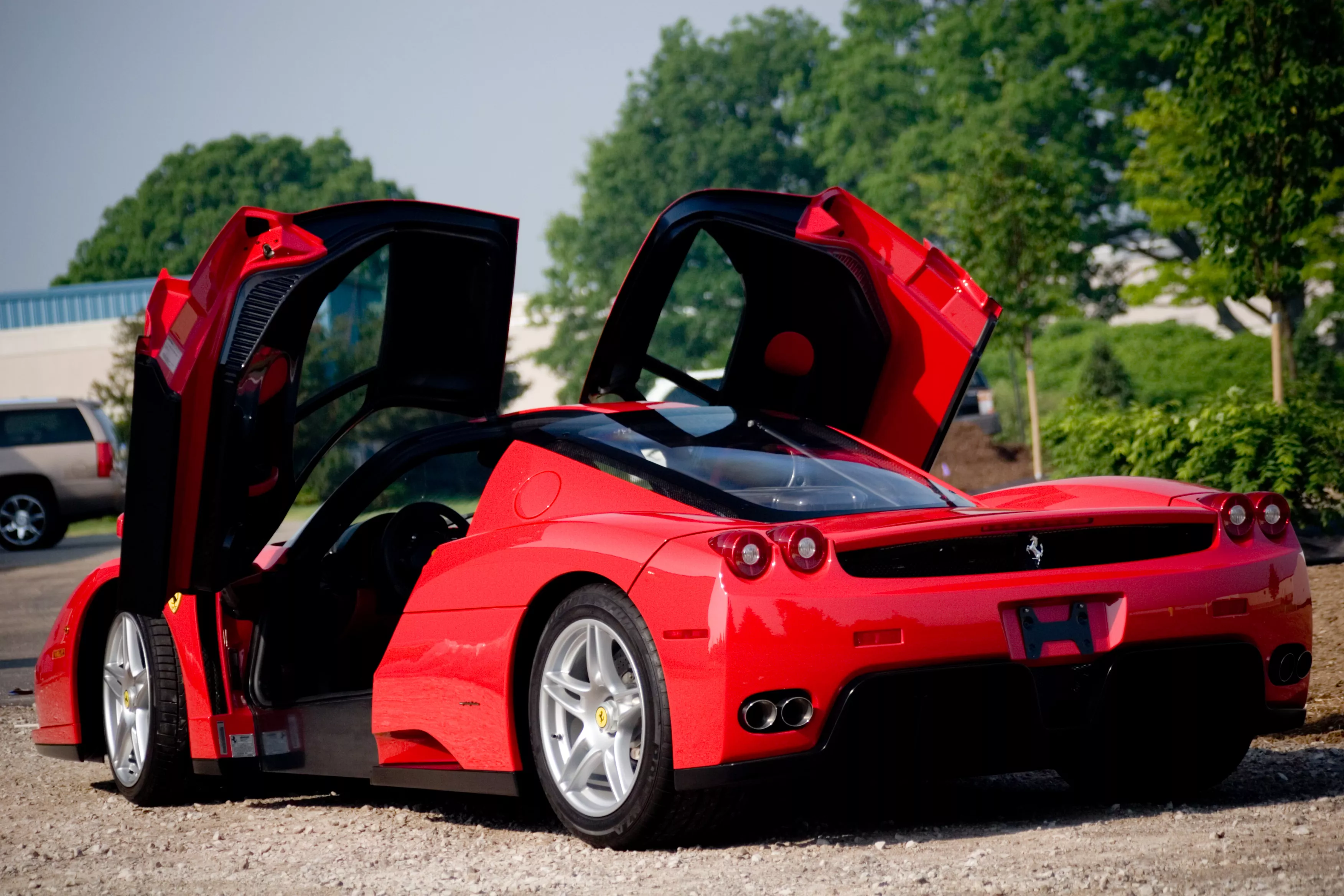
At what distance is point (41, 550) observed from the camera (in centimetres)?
2127

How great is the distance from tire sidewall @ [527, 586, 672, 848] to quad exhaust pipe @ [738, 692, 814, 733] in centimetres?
23

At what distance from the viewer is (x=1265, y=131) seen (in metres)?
15.9

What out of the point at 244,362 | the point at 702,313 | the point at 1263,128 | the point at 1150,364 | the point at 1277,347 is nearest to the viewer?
the point at 244,362

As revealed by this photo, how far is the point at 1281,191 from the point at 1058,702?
1377 centimetres

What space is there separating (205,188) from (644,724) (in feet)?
289

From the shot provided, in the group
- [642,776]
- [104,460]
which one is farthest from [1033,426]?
[642,776]

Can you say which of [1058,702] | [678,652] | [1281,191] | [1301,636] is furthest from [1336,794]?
[1281,191]

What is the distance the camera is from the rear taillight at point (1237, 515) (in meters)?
4.43

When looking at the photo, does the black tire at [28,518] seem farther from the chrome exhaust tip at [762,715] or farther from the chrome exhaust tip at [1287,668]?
the chrome exhaust tip at [1287,668]

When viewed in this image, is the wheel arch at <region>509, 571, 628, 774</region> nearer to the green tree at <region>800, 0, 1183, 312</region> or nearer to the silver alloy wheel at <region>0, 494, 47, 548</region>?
the silver alloy wheel at <region>0, 494, 47, 548</region>

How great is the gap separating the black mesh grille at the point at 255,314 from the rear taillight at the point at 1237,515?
9.59 ft

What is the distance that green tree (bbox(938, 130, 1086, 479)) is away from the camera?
25844 mm

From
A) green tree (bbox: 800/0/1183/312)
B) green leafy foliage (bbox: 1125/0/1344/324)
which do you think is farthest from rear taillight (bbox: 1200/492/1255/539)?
green tree (bbox: 800/0/1183/312)

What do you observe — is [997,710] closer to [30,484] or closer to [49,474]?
[49,474]
